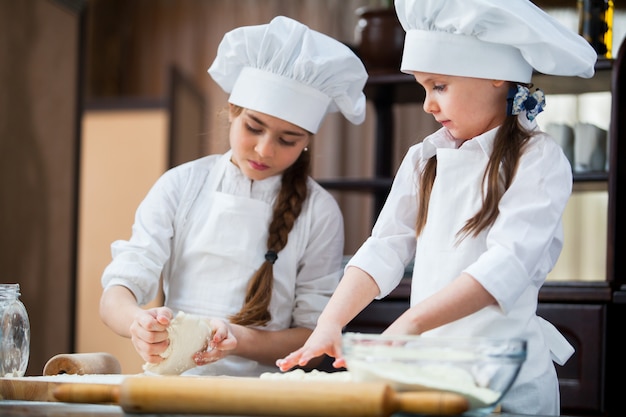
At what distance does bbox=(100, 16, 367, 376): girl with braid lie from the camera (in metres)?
1.71

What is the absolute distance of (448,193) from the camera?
134cm

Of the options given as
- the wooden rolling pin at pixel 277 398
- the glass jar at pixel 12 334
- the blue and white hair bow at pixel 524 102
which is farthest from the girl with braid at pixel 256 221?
the wooden rolling pin at pixel 277 398

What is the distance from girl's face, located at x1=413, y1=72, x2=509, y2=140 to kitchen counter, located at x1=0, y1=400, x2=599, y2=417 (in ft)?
1.52

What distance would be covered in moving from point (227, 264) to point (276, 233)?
12 centimetres

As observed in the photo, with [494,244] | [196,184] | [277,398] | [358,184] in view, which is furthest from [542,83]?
[277,398]

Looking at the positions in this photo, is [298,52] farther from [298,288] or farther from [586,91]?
[586,91]

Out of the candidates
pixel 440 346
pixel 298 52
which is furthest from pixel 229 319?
pixel 440 346

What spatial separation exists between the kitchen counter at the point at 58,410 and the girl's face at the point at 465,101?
1.52 feet

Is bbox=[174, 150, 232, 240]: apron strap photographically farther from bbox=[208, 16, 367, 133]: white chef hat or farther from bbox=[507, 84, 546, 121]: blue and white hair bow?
bbox=[507, 84, 546, 121]: blue and white hair bow

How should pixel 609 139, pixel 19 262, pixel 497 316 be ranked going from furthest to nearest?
pixel 19 262 < pixel 609 139 < pixel 497 316

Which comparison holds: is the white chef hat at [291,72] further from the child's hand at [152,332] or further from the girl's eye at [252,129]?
the child's hand at [152,332]

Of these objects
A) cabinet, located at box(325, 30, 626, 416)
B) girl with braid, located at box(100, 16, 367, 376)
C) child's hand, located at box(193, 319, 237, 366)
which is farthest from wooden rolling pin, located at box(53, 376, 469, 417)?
cabinet, located at box(325, 30, 626, 416)

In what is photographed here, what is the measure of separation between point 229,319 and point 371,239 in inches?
17.3

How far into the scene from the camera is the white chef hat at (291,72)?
172cm
